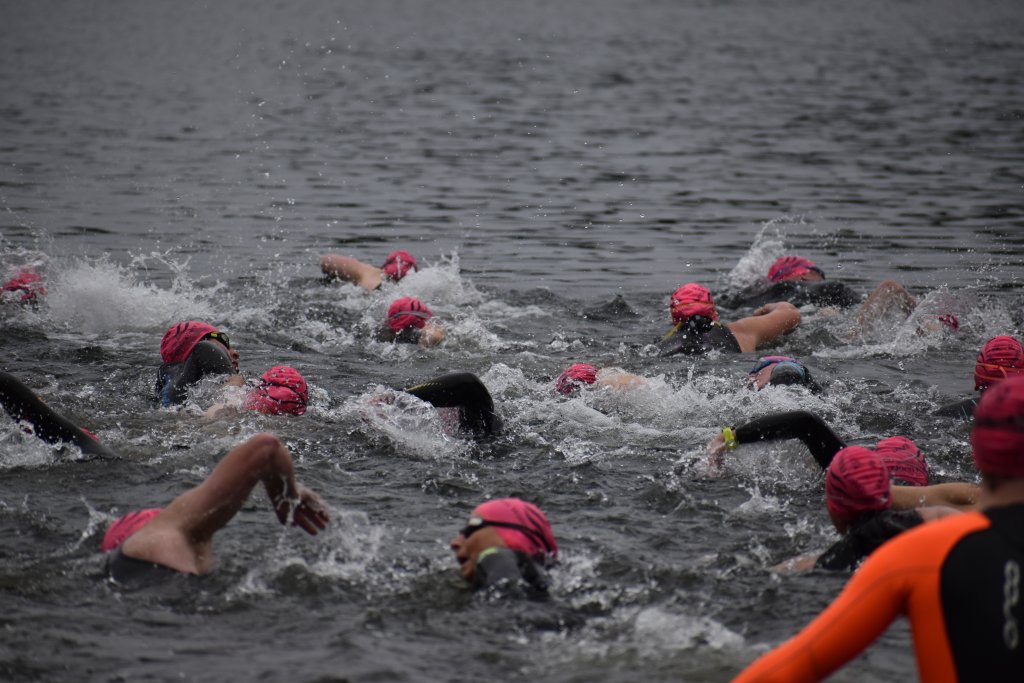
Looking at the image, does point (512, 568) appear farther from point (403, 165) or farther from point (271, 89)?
point (271, 89)

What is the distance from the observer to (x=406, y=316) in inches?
533

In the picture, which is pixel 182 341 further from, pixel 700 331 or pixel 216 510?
pixel 700 331

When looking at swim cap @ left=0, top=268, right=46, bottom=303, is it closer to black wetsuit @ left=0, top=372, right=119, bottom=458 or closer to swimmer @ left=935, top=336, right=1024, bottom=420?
black wetsuit @ left=0, top=372, right=119, bottom=458

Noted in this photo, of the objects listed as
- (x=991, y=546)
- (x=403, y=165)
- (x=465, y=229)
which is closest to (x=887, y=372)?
(x=991, y=546)

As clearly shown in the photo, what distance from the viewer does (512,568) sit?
5.96m

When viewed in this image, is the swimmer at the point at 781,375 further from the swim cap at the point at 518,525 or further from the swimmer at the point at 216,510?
the swimmer at the point at 216,510

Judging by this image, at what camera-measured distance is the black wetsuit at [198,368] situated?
1000cm

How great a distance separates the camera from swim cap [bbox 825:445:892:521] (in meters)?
6.34

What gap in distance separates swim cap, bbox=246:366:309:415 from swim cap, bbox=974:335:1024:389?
5720 mm

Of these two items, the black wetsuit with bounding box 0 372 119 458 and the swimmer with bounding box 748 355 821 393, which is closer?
the black wetsuit with bounding box 0 372 119 458

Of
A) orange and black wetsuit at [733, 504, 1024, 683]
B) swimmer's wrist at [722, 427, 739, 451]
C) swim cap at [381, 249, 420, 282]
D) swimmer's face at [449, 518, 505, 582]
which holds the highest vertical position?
orange and black wetsuit at [733, 504, 1024, 683]

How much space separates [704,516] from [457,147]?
2323 centimetres

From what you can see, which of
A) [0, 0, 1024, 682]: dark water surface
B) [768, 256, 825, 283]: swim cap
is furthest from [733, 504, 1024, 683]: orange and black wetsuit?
[768, 256, 825, 283]: swim cap

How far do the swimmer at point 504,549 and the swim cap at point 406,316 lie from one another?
745 centimetres
